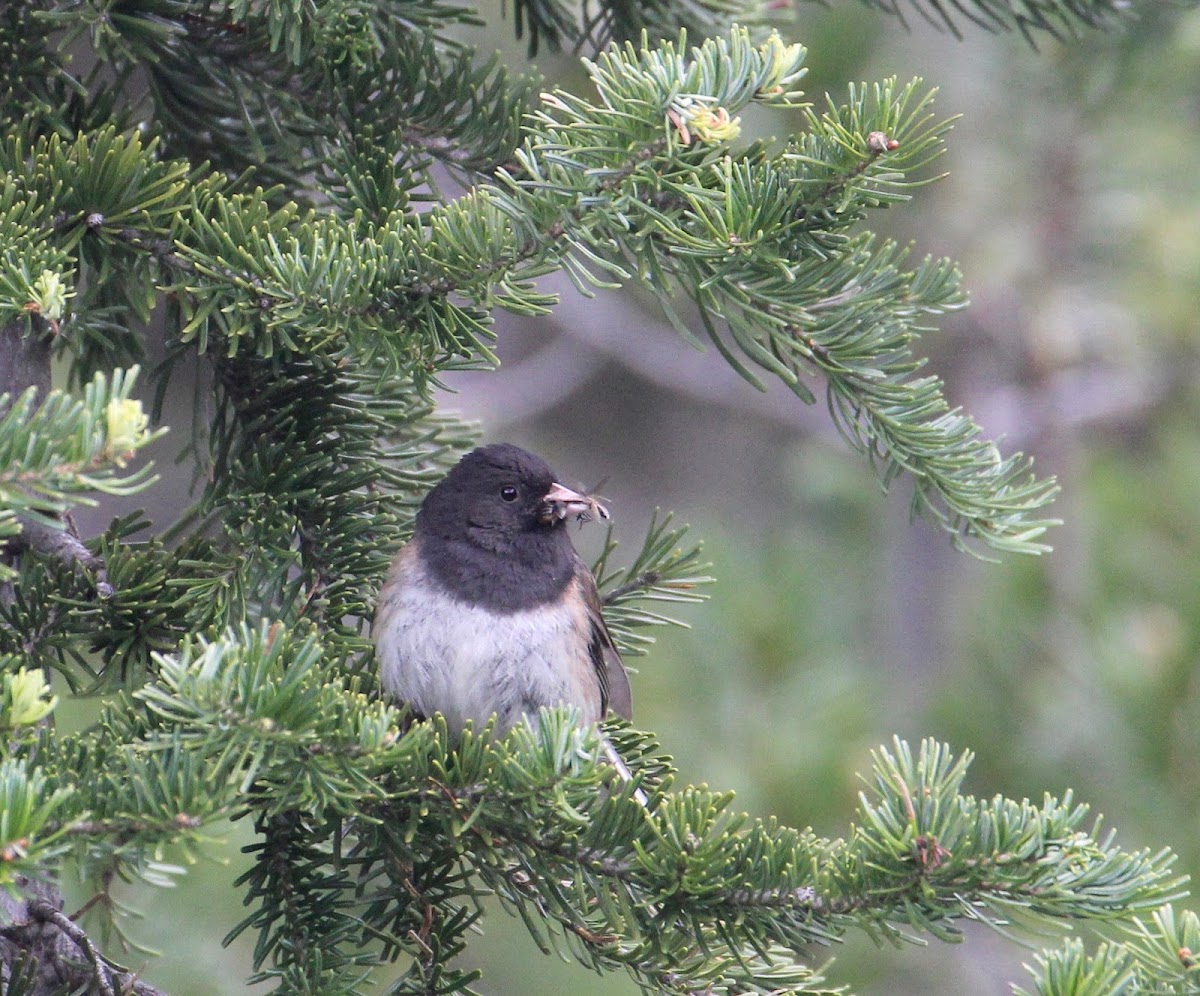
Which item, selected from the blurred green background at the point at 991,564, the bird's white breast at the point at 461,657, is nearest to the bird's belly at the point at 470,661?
the bird's white breast at the point at 461,657

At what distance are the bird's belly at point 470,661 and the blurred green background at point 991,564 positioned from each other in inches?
34.4

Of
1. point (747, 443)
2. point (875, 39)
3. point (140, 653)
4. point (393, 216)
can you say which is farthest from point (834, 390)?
point (747, 443)

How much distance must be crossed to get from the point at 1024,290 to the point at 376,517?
2955 millimetres

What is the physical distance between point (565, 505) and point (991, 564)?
2542 mm

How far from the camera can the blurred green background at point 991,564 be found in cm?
317

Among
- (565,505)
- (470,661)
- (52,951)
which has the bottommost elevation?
(52,951)

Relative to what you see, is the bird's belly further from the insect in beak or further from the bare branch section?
the bare branch section

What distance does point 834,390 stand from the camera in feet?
4.86

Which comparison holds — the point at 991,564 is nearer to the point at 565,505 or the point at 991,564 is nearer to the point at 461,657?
the point at 565,505

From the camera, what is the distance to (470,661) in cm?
192

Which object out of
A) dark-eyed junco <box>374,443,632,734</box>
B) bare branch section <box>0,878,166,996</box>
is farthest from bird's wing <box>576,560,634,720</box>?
bare branch section <box>0,878,166,996</box>

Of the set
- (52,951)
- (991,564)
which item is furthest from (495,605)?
(991,564)

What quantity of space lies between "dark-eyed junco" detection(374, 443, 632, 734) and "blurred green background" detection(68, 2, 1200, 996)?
90 cm

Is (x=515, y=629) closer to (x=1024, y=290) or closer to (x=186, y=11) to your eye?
(x=186, y=11)
